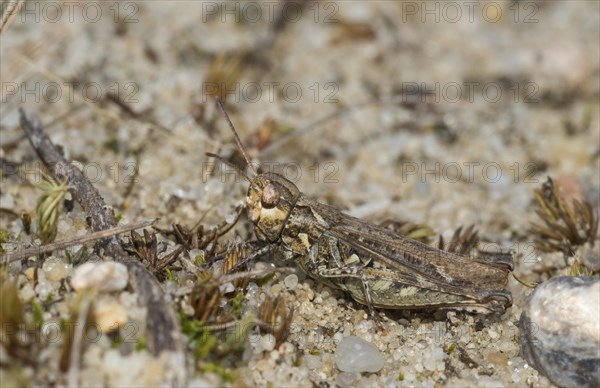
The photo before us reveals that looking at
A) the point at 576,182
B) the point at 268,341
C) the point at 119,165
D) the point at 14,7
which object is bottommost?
the point at 268,341

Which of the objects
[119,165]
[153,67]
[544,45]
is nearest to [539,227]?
[544,45]

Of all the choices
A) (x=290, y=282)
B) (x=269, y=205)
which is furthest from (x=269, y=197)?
(x=290, y=282)

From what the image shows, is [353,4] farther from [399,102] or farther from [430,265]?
[430,265]

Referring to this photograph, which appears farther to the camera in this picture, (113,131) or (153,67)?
(153,67)

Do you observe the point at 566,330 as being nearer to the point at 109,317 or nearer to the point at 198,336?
the point at 198,336

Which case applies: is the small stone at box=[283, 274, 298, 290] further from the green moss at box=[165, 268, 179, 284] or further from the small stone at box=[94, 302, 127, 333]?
the small stone at box=[94, 302, 127, 333]

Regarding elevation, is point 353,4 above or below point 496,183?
above
